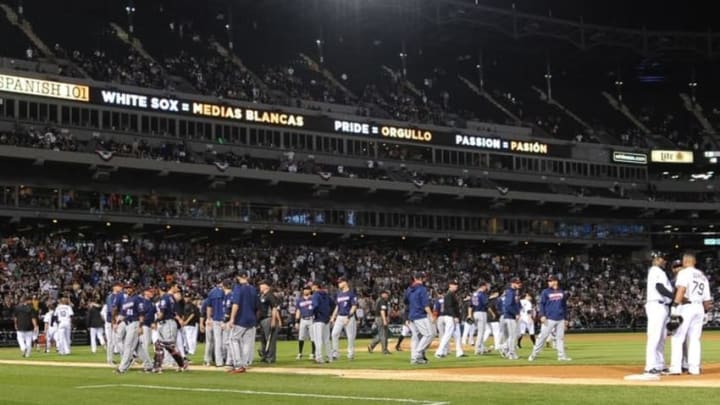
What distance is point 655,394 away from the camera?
14.6 meters

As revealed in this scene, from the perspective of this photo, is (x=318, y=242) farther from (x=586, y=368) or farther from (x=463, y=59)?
(x=586, y=368)

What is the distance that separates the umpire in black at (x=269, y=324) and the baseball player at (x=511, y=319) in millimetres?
5948

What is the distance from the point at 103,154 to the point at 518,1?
4684 cm

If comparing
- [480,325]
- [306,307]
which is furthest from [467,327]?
[306,307]

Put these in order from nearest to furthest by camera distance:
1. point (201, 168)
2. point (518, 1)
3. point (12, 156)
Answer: point (12, 156) → point (201, 168) → point (518, 1)

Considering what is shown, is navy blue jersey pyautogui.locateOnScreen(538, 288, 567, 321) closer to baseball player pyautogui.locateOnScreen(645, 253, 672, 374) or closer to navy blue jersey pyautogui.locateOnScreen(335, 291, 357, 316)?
navy blue jersey pyautogui.locateOnScreen(335, 291, 357, 316)

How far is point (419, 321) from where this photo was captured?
25.2 meters

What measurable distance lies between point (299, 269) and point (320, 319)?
4037 centimetres

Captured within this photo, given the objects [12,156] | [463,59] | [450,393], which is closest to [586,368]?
[450,393]

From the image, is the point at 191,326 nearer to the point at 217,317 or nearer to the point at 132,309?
A: the point at 217,317

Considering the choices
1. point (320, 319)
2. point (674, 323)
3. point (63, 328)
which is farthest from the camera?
point (63, 328)

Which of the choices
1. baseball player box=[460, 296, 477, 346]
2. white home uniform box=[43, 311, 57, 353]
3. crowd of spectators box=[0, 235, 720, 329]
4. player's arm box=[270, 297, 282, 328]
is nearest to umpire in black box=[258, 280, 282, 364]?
player's arm box=[270, 297, 282, 328]

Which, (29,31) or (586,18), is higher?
(586,18)

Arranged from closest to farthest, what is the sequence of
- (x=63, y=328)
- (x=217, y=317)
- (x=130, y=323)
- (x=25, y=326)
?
(x=130, y=323) → (x=217, y=317) → (x=25, y=326) → (x=63, y=328)
